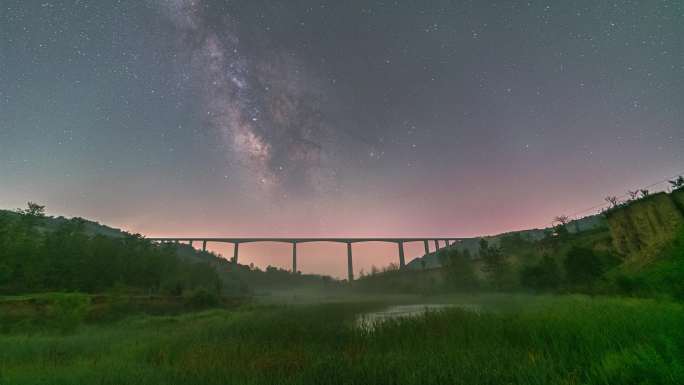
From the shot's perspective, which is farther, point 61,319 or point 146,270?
point 146,270

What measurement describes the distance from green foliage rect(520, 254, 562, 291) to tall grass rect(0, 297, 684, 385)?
2425cm

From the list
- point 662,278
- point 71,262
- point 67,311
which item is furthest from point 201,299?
point 662,278

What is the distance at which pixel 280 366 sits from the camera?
700cm

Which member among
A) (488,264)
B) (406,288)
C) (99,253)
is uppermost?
(99,253)

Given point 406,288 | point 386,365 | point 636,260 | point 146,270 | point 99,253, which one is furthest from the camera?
point 406,288

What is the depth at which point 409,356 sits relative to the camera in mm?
7430

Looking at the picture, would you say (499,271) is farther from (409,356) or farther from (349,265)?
(349,265)

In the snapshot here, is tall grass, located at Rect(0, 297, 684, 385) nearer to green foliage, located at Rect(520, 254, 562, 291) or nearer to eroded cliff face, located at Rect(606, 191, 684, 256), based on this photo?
eroded cliff face, located at Rect(606, 191, 684, 256)

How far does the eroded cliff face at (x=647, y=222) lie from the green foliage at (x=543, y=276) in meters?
6.13

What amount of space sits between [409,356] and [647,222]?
2628 cm

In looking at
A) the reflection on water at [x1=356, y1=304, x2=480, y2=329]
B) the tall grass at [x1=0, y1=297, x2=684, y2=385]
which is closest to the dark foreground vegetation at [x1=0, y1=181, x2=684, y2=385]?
the tall grass at [x1=0, y1=297, x2=684, y2=385]

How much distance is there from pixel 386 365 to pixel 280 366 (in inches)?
104

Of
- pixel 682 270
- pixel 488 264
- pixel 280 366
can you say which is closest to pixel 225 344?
pixel 280 366

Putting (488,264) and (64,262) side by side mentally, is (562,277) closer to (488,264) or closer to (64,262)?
(488,264)
